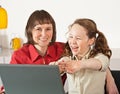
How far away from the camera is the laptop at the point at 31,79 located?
904 mm

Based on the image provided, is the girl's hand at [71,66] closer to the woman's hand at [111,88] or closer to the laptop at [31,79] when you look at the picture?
the laptop at [31,79]

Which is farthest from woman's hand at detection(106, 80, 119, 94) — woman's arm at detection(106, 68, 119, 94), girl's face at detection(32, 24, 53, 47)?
girl's face at detection(32, 24, 53, 47)

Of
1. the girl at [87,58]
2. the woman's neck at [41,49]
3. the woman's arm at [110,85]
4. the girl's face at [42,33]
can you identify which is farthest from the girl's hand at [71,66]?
the woman's neck at [41,49]

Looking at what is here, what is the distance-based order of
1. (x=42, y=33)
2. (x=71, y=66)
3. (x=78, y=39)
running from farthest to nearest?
1. (x=42, y=33)
2. (x=78, y=39)
3. (x=71, y=66)

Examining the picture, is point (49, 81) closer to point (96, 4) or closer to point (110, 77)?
point (110, 77)

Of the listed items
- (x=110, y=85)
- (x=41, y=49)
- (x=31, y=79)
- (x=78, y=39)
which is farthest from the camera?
(x=41, y=49)

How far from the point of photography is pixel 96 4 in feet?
9.70

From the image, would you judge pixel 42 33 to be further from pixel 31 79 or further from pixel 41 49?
pixel 31 79

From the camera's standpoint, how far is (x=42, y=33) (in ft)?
5.15

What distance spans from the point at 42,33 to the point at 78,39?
13.9 inches

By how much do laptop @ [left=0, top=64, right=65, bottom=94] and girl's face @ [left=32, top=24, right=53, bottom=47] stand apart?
62 cm

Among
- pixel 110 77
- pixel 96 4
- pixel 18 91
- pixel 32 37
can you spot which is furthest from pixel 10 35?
pixel 18 91

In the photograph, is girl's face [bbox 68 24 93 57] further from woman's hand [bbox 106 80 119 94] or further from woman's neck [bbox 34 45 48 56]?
woman's neck [bbox 34 45 48 56]

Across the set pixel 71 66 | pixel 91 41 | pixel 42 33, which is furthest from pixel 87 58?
pixel 42 33
